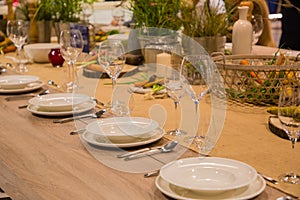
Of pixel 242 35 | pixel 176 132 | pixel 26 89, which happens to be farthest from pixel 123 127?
pixel 242 35

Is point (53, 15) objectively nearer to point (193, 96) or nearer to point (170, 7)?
point (170, 7)

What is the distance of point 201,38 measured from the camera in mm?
2119

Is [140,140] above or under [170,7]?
under

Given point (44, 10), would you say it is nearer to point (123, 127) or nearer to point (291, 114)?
point (123, 127)

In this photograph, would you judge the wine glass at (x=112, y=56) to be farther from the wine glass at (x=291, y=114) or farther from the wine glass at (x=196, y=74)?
the wine glass at (x=291, y=114)

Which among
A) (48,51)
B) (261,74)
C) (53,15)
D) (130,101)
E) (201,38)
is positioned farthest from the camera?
(53,15)

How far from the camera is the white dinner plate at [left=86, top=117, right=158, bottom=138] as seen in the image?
1.37m

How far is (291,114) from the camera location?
3.68 ft

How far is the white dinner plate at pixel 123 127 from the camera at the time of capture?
4.49 feet

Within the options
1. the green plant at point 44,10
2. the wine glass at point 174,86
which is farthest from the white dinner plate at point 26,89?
the green plant at point 44,10

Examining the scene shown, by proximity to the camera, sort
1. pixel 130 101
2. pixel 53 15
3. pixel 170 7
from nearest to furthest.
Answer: pixel 130 101 < pixel 170 7 < pixel 53 15

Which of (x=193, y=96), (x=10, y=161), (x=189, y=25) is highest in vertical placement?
(x=189, y=25)

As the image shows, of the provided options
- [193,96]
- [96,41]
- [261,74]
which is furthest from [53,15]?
[193,96]

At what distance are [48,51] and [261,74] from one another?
4.22ft
